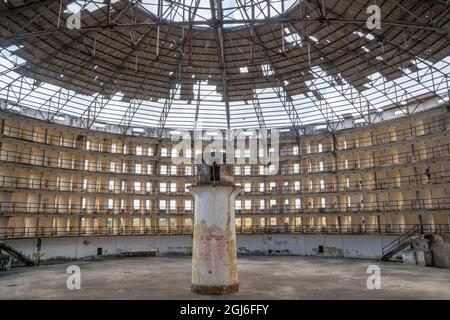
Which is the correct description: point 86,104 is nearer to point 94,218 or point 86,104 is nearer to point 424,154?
point 94,218

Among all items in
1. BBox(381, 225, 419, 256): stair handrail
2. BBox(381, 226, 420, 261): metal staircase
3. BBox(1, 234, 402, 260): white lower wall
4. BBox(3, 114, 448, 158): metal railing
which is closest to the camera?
BBox(381, 226, 420, 261): metal staircase

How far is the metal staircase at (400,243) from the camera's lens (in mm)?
36241

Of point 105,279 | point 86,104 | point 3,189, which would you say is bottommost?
point 105,279

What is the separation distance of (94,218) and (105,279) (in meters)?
20.6

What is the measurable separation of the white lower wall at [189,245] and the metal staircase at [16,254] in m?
2.69

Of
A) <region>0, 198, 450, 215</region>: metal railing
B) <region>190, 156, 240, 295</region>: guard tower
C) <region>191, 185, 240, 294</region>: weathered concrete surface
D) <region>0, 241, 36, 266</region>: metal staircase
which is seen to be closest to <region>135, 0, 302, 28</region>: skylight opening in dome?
<region>190, 156, 240, 295</region>: guard tower

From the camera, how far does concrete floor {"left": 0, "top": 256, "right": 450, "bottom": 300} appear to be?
69.0ft

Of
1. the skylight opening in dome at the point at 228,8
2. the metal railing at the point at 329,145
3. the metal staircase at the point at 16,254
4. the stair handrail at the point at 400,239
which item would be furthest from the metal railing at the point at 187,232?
the skylight opening in dome at the point at 228,8

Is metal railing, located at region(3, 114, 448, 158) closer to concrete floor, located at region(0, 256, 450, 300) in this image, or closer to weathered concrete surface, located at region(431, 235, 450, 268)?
weathered concrete surface, located at region(431, 235, 450, 268)

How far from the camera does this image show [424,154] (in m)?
40.6

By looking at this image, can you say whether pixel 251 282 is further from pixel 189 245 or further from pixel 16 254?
pixel 189 245

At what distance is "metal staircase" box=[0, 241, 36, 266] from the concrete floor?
1.42 metres

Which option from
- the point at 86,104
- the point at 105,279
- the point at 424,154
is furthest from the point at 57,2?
the point at 424,154

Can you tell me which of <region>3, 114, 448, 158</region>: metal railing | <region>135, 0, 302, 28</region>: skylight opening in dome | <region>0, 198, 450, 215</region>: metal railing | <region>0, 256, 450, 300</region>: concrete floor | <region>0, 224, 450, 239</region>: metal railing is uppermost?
<region>135, 0, 302, 28</region>: skylight opening in dome
